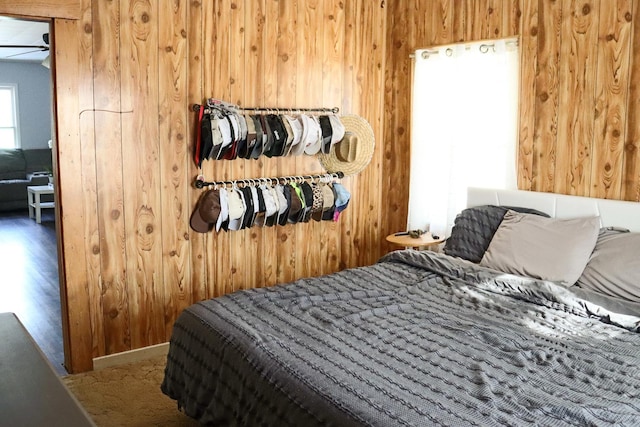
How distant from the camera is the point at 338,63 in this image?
4.39 m

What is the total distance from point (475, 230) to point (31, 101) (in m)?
9.30

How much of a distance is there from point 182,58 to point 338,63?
1196 mm

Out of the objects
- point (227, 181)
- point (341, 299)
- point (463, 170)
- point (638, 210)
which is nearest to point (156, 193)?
point (227, 181)

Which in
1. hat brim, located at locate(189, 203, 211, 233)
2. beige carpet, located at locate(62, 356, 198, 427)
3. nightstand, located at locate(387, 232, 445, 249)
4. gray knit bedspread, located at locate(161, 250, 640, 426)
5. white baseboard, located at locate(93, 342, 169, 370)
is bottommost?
beige carpet, located at locate(62, 356, 198, 427)

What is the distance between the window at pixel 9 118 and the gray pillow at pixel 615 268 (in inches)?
393

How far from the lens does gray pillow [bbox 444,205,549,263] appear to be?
3584 millimetres

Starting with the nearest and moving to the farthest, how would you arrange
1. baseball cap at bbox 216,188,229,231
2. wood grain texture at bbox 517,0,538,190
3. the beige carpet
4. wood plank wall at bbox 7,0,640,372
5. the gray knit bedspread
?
1. the gray knit bedspread
2. the beige carpet
3. wood plank wall at bbox 7,0,640,372
4. wood grain texture at bbox 517,0,538,190
5. baseball cap at bbox 216,188,229,231

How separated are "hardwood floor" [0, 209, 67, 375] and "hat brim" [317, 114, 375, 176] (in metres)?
2.11

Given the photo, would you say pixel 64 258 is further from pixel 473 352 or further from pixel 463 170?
pixel 463 170

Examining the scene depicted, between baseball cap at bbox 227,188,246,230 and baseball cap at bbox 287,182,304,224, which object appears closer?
baseball cap at bbox 227,188,246,230

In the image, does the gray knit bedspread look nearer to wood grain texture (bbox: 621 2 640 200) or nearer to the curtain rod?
wood grain texture (bbox: 621 2 640 200)

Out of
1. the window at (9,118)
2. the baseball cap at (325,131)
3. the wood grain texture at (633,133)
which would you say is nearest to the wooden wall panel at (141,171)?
the baseball cap at (325,131)

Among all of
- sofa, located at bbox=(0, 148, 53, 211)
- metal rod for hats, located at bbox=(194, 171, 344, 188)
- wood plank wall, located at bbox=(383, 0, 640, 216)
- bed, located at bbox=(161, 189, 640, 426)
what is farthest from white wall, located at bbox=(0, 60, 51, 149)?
bed, located at bbox=(161, 189, 640, 426)

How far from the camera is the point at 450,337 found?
8.01 feet
